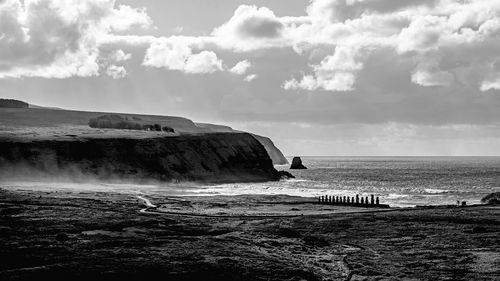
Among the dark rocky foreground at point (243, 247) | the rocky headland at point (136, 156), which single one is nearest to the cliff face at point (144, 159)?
the rocky headland at point (136, 156)

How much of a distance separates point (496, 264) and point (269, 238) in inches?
468

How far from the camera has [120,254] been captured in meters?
26.1

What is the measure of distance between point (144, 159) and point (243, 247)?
9159 centimetres

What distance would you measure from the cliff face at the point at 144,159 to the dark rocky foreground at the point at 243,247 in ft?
216

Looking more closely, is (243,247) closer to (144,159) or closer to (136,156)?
(144,159)

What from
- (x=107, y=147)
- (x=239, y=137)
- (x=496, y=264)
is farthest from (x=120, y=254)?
(x=239, y=137)

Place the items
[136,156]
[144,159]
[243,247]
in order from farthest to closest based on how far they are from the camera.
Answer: [136,156], [144,159], [243,247]

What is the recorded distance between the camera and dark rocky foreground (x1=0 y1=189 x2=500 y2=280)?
24062mm

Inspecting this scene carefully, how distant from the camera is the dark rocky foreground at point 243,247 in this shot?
2406 centimetres

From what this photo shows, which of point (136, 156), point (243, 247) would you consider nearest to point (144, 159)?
point (136, 156)

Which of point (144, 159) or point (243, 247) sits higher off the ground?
point (144, 159)

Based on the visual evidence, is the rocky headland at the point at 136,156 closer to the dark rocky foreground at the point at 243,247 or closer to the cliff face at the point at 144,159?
the cliff face at the point at 144,159

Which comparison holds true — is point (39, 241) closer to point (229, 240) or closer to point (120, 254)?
point (120, 254)

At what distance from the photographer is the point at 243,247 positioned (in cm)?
2934
